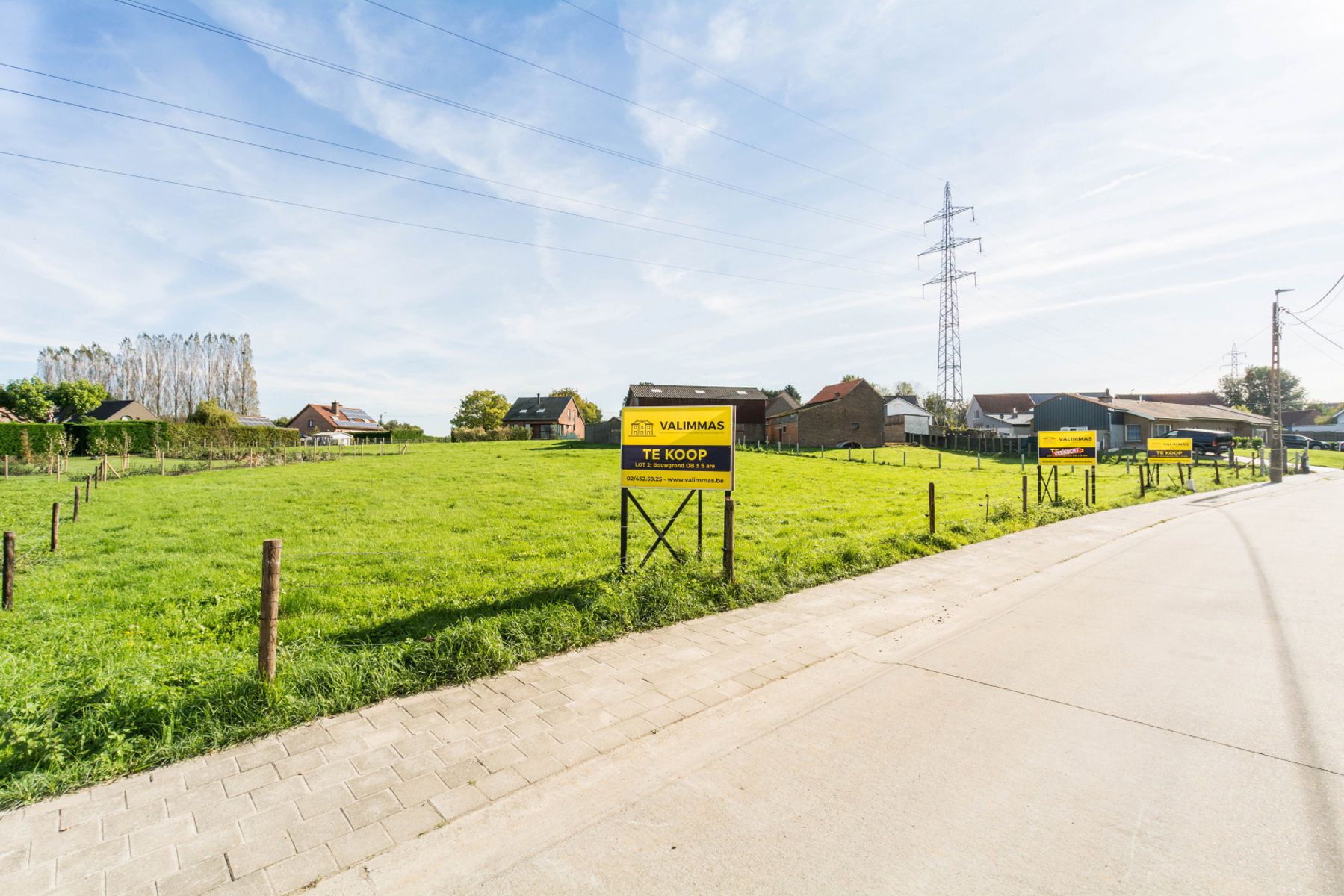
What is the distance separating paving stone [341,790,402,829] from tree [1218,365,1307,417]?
120m

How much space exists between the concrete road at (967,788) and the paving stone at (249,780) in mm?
1111

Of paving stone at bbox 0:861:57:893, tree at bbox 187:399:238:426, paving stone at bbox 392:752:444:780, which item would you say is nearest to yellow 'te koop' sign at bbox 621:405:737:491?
paving stone at bbox 392:752:444:780

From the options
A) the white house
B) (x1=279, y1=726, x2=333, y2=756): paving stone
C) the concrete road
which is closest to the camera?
the concrete road

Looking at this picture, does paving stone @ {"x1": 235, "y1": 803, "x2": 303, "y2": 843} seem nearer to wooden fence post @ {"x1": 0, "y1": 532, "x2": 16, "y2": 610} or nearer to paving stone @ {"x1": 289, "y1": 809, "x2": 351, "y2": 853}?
paving stone @ {"x1": 289, "y1": 809, "x2": 351, "y2": 853}

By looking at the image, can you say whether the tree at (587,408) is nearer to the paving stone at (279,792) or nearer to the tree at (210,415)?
the tree at (210,415)

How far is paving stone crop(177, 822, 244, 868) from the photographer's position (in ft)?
9.59

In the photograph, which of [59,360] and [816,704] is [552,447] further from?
[59,360]

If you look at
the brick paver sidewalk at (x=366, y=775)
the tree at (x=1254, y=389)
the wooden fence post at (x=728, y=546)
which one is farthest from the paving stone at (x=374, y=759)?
the tree at (x=1254, y=389)

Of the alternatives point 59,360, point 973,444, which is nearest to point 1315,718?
point 973,444

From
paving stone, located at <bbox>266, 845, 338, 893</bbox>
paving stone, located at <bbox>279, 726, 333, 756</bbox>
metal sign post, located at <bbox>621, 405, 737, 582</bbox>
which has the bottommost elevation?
paving stone, located at <bbox>266, 845, 338, 893</bbox>

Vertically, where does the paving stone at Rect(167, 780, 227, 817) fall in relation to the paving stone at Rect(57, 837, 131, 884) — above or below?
above

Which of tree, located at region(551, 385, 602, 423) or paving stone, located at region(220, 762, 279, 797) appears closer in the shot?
A: paving stone, located at region(220, 762, 279, 797)

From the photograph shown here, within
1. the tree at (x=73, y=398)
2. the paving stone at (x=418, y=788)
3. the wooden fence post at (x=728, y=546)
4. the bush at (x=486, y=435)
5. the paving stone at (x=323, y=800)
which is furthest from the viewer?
the tree at (x=73, y=398)

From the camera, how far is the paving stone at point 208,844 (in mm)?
2922
